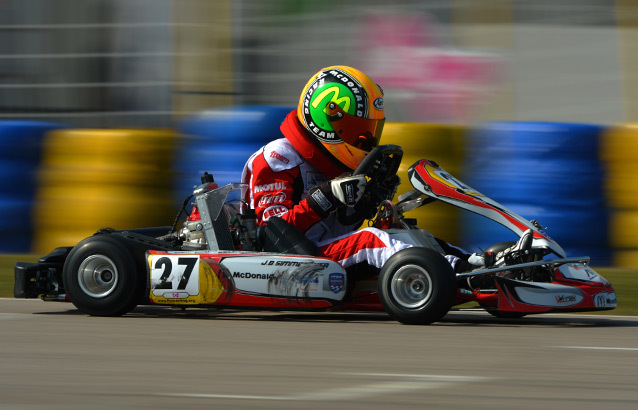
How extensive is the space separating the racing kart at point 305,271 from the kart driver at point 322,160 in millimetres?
117

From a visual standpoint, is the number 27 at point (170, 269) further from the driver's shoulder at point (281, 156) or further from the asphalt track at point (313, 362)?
the driver's shoulder at point (281, 156)

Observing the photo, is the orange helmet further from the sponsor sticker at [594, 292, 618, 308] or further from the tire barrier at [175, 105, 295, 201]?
the tire barrier at [175, 105, 295, 201]

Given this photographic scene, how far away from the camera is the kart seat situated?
243 inches

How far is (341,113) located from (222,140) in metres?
2.74

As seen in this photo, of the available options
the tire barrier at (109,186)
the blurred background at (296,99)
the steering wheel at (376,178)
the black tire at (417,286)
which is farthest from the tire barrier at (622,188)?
the tire barrier at (109,186)

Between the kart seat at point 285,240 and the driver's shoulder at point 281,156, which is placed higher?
the driver's shoulder at point 281,156

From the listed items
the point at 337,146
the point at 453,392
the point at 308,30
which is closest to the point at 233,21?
the point at 308,30

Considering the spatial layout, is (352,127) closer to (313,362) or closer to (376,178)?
(376,178)

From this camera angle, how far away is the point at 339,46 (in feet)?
35.9

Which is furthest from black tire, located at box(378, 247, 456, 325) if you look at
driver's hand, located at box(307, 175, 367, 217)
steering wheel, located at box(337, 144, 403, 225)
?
steering wheel, located at box(337, 144, 403, 225)

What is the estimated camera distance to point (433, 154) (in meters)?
8.77

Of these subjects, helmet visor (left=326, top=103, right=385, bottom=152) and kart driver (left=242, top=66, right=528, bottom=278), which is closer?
kart driver (left=242, top=66, right=528, bottom=278)

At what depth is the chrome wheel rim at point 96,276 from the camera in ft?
20.8

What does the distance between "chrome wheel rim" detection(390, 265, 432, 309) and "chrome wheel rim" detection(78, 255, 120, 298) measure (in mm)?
1706
